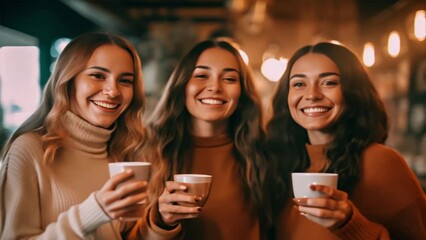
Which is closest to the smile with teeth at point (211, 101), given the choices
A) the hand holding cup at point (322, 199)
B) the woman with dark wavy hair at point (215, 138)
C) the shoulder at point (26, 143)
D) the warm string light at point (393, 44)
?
the woman with dark wavy hair at point (215, 138)

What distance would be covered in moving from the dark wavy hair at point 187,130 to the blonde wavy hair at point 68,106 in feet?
0.38

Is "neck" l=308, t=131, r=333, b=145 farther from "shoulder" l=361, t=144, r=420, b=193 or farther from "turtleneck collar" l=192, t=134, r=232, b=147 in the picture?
"turtleneck collar" l=192, t=134, r=232, b=147

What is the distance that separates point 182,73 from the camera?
127cm

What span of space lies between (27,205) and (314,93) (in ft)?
2.47

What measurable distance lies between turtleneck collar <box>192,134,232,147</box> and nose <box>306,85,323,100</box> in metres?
0.28

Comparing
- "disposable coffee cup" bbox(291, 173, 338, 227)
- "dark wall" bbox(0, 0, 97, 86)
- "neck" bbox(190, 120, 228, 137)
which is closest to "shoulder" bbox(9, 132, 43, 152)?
"dark wall" bbox(0, 0, 97, 86)

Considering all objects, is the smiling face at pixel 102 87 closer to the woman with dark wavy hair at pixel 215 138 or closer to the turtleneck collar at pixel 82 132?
the turtleneck collar at pixel 82 132

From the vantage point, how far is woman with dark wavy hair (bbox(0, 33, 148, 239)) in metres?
1.01

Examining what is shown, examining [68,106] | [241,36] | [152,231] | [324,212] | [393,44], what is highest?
[241,36]

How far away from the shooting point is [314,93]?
118cm

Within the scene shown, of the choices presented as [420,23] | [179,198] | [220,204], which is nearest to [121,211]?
[179,198]

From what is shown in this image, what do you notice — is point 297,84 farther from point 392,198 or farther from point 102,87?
point 102,87

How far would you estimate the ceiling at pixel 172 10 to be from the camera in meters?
2.33

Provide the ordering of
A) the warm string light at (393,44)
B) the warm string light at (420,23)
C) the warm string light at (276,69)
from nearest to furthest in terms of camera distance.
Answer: the warm string light at (276,69) < the warm string light at (420,23) < the warm string light at (393,44)
